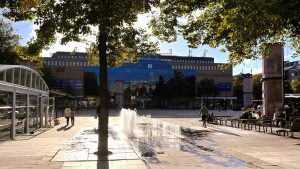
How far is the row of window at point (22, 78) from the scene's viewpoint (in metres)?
20.5

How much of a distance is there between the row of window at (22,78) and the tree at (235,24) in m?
6.93

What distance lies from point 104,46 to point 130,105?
318 ft

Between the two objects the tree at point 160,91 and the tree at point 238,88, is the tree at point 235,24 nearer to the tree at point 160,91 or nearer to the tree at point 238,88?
the tree at point 160,91

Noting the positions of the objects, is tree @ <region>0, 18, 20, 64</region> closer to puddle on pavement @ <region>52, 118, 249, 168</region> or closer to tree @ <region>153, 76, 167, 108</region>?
puddle on pavement @ <region>52, 118, 249, 168</region>

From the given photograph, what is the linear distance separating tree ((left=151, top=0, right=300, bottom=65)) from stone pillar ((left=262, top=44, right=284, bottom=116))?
1230 centimetres

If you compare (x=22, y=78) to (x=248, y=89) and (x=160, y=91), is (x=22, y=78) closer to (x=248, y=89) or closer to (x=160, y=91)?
(x=248, y=89)

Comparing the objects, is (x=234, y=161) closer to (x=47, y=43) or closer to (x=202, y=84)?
→ (x=47, y=43)

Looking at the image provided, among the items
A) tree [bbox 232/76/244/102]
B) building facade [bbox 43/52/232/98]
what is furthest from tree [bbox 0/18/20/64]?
tree [bbox 232/76/244/102]

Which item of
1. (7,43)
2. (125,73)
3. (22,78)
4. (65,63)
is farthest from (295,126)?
(65,63)

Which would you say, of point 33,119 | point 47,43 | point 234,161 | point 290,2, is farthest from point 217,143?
point 33,119

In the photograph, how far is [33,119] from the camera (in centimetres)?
2772

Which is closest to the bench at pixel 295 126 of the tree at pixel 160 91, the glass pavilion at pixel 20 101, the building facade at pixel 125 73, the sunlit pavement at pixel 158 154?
the sunlit pavement at pixel 158 154

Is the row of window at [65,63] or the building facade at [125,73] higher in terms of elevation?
the row of window at [65,63]

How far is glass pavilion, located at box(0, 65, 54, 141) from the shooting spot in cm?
1978
